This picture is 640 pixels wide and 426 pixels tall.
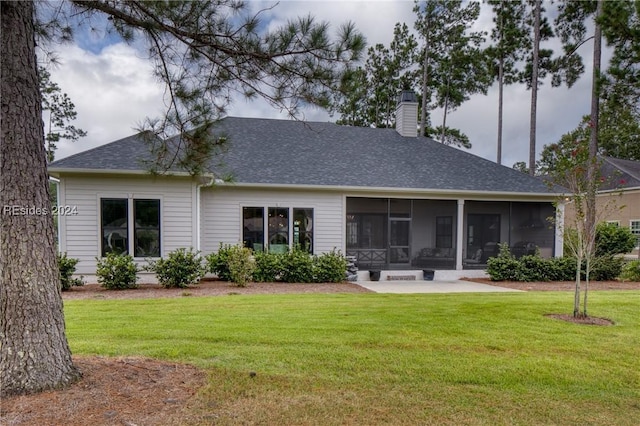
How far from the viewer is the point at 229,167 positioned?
36.5ft

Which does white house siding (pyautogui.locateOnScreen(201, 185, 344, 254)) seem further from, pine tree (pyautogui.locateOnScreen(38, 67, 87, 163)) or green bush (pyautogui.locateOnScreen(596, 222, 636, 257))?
pine tree (pyautogui.locateOnScreen(38, 67, 87, 163))

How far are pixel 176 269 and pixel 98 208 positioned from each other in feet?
8.63

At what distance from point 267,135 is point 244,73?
10031mm

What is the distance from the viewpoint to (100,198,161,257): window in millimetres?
9328

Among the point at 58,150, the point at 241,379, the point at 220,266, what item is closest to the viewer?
the point at 241,379

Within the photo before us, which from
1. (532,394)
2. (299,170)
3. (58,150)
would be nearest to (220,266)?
(299,170)

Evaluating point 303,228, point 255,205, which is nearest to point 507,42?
point 303,228

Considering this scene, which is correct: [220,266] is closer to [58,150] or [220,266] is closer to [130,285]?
[130,285]

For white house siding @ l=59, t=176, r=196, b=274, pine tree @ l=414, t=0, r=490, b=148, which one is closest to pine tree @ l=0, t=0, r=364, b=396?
white house siding @ l=59, t=176, r=196, b=274

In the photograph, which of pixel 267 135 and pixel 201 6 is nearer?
pixel 201 6

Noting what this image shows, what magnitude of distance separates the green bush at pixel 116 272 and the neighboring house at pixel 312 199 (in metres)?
0.86

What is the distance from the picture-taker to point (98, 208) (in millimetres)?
9234

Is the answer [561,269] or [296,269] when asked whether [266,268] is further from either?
[561,269]

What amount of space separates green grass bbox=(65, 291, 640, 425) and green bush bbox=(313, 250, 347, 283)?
322cm
